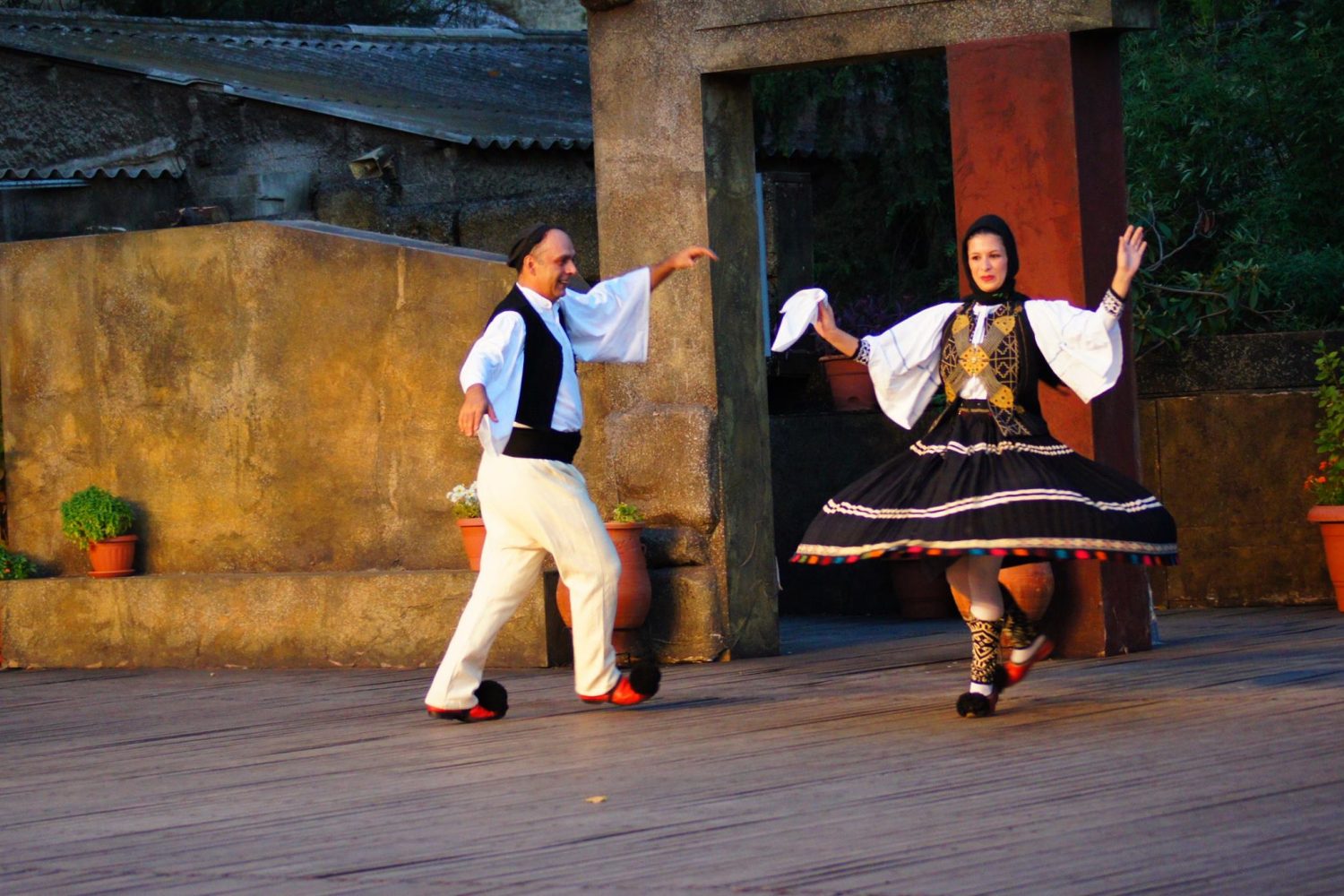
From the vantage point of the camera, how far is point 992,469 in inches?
277

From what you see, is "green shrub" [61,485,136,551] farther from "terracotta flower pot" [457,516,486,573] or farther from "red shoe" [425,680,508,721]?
"red shoe" [425,680,508,721]

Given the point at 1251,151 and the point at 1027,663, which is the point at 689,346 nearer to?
the point at 1027,663

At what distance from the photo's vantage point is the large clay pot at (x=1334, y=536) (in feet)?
34.4

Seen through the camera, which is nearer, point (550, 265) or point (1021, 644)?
point (1021, 644)

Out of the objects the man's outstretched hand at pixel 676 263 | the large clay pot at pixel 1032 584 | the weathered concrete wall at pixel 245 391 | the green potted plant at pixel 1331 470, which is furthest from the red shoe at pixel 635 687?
the green potted plant at pixel 1331 470

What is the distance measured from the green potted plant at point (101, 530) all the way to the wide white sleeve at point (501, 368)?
3829mm

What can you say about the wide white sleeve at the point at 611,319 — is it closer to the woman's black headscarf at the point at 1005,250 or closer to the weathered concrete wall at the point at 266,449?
the woman's black headscarf at the point at 1005,250

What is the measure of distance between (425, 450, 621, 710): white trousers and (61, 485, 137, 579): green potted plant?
→ 146 inches

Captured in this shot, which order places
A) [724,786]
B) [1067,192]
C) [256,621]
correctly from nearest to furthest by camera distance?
[724,786]
[1067,192]
[256,621]

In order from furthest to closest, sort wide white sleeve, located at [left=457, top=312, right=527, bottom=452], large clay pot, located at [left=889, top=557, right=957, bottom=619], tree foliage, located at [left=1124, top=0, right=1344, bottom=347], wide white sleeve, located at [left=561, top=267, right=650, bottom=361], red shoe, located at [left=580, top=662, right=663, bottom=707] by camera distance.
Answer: tree foliage, located at [left=1124, top=0, right=1344, bottom=347]
large clay pot, located at [left=889, top=557, right=957, bottom=619]
wide white sleeve, located at [left=561, top=267, right=650, bottom=361]
red shoe, located at [left=580, top=662, right=663, bottom=707]
wide white sleeve, located at [left=457, top=312, right=527, bottom=452]

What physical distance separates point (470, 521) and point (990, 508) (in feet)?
11.0

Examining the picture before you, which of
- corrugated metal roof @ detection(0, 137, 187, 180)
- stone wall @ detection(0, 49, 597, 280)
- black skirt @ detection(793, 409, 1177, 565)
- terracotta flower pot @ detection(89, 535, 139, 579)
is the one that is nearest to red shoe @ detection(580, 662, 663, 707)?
black skirt @ detection(793, 409, 1177, 565)

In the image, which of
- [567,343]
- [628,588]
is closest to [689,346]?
[628,588]

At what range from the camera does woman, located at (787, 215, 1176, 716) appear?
22.5 ft
